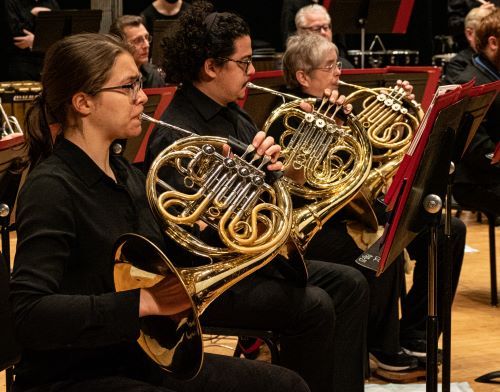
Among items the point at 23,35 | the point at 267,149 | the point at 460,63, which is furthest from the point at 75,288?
the point at 23,35

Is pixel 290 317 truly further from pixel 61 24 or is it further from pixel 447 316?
pixel 61 24

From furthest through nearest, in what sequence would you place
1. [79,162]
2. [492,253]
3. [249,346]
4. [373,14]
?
1. [373,14]
2. [492,253]
3. [249,346]
4. [79,162]

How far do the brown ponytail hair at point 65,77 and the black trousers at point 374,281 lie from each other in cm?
141

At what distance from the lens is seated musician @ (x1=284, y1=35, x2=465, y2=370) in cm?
327

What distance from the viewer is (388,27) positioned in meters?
7.12

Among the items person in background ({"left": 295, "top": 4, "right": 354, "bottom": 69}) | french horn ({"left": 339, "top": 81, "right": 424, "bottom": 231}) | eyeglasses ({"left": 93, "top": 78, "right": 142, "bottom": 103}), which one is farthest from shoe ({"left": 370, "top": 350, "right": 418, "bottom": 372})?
person in background ({"left": 295, "top": 4, "right": 354, "bottom": 69})

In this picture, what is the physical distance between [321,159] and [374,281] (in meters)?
0.54

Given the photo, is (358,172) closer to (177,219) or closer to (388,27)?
(177,219)

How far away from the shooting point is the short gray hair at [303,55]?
3699 mm

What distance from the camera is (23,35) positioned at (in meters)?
7.24

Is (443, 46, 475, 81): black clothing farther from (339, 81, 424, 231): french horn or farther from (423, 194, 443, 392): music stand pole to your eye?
(423, 194, 443, 392): music stand pole

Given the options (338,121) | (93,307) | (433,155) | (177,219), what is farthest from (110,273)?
(338,121)

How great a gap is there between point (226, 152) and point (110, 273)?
454 mm

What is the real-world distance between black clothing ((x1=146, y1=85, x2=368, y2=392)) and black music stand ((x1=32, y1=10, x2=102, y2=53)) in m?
3.47
